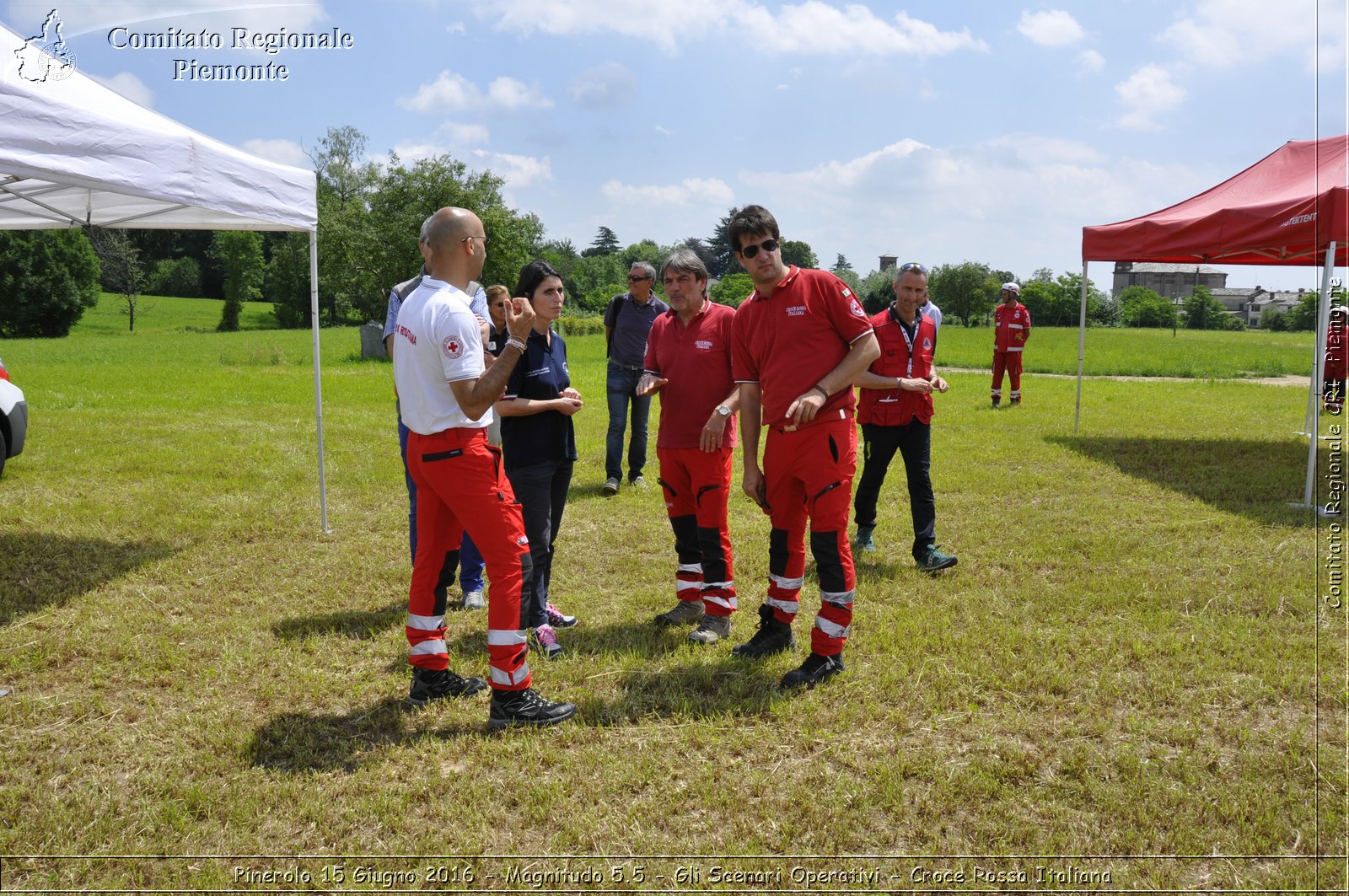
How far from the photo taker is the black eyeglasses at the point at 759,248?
13.1 feet

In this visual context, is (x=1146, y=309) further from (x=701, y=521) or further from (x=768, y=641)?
(x=768, y=641)

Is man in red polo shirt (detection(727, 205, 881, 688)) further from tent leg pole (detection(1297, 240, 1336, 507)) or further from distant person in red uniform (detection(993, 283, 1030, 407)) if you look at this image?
distant person in red uniform (detection(993, 283, 1030, 407))

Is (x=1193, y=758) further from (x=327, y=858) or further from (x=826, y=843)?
(x=327, y=858)

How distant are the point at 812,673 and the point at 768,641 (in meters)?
0.41

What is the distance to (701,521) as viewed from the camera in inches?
190

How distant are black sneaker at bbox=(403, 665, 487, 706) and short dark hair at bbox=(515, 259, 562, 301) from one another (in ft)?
6.18

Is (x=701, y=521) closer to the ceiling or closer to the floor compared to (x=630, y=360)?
closer to the floor

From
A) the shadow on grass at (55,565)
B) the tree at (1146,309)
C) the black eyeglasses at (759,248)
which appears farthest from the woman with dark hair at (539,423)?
the tree at (1146,309)

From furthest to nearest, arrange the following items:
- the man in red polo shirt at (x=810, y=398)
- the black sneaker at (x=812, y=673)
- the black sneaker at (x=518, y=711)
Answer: the black sneaker at (x=812, y=673), the man in red polo shirt at (x=810, y=398), the black sneaker at (x=518, y=711)

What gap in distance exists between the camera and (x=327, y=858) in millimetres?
2918

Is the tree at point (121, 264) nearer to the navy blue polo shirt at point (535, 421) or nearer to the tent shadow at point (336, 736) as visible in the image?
the navy blue polo shirt at point (535, 421)

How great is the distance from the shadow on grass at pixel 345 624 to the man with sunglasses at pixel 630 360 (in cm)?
347

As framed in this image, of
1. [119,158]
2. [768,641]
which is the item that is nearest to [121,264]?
[119,158]

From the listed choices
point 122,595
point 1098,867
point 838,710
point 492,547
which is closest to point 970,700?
point 838,710
